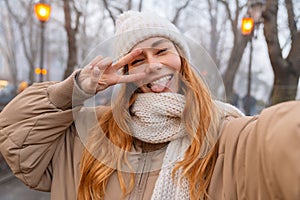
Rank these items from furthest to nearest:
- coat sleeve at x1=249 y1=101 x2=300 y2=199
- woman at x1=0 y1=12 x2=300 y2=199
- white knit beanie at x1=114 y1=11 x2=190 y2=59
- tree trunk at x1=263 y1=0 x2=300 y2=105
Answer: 1. tree trunk at x1=263 y1=0 x2=300 y2=105
2. white knit beanie at x1=114 y1=11 x2=190 y2=59
3. woman at x1=0 y1=12 x2=300 y2=199
4. coat sleeve at x1=249 y1=101 x2=300 y2=199

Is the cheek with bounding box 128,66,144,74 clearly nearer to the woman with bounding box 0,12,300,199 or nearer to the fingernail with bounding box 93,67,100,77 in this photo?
the woman with bounding box 0,12,300,199

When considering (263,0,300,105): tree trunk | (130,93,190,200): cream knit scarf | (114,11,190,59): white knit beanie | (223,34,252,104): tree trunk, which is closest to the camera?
(130,93,190,200): cream knit scarf

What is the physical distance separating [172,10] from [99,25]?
5.90m

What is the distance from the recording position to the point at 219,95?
4.38ft

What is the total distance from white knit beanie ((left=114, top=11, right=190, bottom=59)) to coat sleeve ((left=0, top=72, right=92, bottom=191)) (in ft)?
0.89

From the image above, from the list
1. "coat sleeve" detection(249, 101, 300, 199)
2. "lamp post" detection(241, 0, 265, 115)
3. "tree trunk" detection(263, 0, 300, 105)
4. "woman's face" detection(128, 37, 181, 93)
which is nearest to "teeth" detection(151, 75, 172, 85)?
"woman's face" detection(128, 37, 181, 93)

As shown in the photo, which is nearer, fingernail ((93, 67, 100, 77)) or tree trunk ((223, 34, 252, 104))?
fingernail ((93, 67, 100, 77))

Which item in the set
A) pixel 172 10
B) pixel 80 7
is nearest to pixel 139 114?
pixel 80 7

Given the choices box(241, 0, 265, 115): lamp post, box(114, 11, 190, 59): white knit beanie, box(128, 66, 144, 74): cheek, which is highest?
box(241, 0, 265, 115): lamp post

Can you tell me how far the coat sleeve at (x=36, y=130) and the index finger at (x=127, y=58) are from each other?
0.22m

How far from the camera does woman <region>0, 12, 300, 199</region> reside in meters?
1.04

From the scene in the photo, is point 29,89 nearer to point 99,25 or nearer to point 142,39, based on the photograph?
point 142,39

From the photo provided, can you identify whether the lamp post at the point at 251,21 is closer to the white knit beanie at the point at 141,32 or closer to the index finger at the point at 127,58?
the white knit beanie at the point at 141,32

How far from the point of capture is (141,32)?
1.32 m
